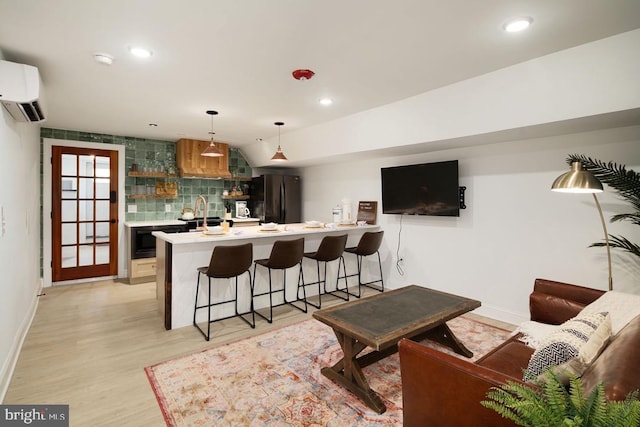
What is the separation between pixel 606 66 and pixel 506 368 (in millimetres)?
2277

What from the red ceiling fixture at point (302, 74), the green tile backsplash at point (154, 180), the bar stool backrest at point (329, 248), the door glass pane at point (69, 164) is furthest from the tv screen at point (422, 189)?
the door glass pane at point (69, 164)

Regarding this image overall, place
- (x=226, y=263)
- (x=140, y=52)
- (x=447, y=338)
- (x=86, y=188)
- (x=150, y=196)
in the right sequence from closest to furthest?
1. (x=140, y=52)
2. (x=447, y=338)
3. (x=226, y=263)
4. (x=86, y=188)
5. (x=150, y=196)

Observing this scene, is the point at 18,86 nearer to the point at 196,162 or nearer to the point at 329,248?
the point at 329,248

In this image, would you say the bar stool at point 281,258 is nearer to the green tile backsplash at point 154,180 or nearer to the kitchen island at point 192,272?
the kitchen island at point 192,272

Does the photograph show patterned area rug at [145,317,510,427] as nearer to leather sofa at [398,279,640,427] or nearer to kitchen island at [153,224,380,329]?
leather sofa at [398,279,640,427]

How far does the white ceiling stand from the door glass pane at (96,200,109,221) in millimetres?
2072

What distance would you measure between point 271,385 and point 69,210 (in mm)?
4803

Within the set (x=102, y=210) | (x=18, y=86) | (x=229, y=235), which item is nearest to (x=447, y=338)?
(x=229, y=235)

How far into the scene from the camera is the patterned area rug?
2023 mm

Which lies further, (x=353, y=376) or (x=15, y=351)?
(x=15, y=351)

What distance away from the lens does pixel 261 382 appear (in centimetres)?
240

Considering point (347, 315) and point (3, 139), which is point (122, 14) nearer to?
point (3, 139)

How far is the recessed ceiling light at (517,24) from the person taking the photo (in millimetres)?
2078

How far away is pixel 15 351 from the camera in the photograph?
2738 mm
